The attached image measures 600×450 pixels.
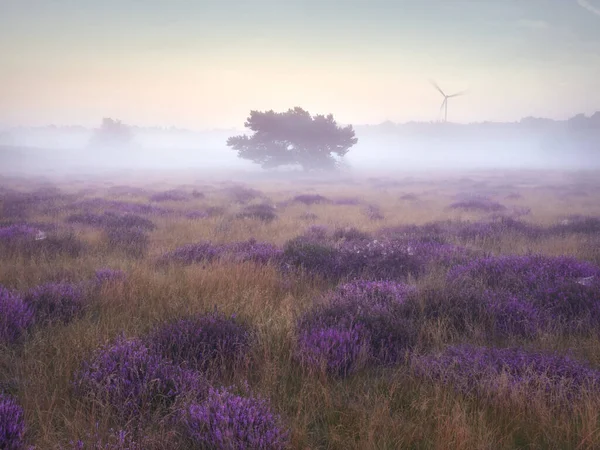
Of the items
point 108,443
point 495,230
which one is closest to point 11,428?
point 108,443

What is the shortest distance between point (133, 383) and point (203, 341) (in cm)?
67

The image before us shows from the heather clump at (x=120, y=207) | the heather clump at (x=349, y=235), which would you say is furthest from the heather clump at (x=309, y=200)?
the heather clump at (x=349, y=235)

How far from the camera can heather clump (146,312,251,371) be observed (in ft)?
8.69

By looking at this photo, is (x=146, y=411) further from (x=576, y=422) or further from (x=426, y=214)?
(x=426, y=214)

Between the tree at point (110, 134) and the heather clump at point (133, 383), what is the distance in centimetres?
12793

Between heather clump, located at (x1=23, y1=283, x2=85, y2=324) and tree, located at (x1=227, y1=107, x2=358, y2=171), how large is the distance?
41674mm

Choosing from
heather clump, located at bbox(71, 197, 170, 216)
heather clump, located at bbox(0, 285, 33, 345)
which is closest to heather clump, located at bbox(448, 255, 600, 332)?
heather clump, located at bbox(0, 285, 33, 345)

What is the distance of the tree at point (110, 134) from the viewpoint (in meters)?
110

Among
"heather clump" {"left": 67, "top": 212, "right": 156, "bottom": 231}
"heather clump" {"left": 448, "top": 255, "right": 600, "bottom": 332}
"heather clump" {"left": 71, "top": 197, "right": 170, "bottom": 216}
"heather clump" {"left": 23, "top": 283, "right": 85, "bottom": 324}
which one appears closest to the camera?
"heather clump" {"left": 23, "top": 283, "right": 85, "bottom": 324}

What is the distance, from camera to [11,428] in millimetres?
1732

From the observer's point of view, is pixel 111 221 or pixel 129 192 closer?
pixel 111 221

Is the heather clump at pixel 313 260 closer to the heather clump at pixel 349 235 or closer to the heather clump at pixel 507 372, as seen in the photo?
the heather clump at pixel 349 235

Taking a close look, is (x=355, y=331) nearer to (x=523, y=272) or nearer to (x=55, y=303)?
(x=55, y=303)

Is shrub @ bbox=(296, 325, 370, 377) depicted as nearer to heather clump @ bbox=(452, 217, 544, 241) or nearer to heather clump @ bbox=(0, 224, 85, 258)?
heather clump @ bbox=(0, 224, 85, 258)
